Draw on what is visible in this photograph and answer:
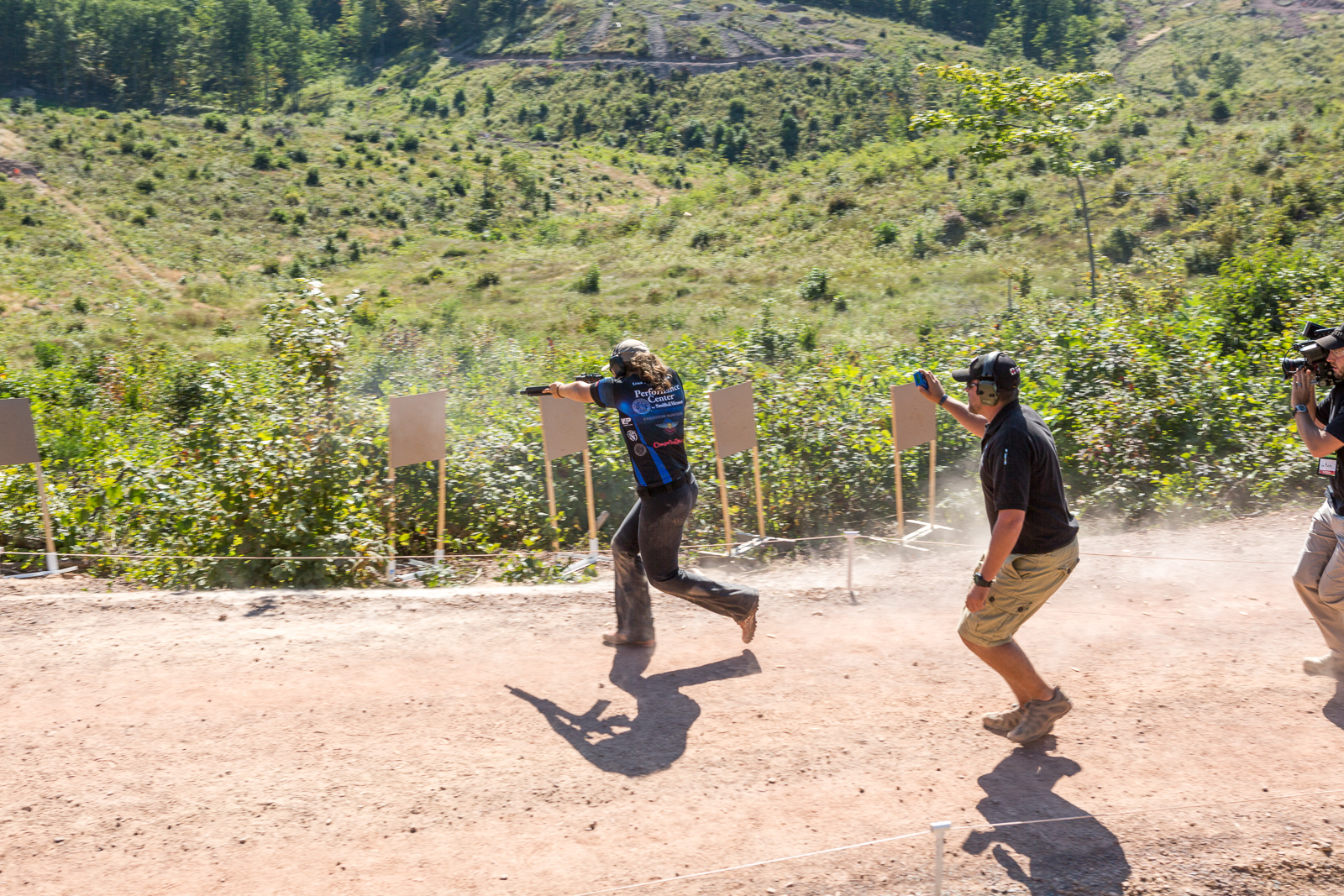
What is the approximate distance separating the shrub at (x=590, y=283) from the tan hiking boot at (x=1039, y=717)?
2827 centimetres

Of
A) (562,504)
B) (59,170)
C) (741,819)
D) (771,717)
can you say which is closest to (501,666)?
(771,717)

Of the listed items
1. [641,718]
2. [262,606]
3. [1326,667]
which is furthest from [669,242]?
[641,718]

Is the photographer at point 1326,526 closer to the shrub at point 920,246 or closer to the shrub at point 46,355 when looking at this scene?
the shrub at point 46,355

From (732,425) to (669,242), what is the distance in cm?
3396

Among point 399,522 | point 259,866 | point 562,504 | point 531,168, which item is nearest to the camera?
Answer: point 259,866

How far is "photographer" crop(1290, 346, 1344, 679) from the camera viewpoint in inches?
172

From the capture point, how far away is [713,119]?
7375 centimetres

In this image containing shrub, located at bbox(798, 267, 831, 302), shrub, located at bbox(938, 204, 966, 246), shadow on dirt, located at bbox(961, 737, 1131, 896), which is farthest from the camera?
shrub, located at bbox(938, 204, 966, 246)

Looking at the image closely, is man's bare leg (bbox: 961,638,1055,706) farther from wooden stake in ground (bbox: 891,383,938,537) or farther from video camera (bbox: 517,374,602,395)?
wooden stake in ground (bbox: 891,383,938,537)

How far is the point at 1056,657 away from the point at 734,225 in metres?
36.6

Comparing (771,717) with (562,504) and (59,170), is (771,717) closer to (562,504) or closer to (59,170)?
(562,504)

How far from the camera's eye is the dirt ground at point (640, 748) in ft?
11.6

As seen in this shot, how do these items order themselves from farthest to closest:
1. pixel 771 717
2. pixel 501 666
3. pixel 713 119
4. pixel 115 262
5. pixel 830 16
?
1. pixel 830 16
2. pixel 713 119
3. pixel 115 262
4. pixel 501 666
5. pixel 771 717

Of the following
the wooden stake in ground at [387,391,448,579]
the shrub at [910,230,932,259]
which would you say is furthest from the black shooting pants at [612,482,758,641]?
the shrub at [910,230,932,259]
